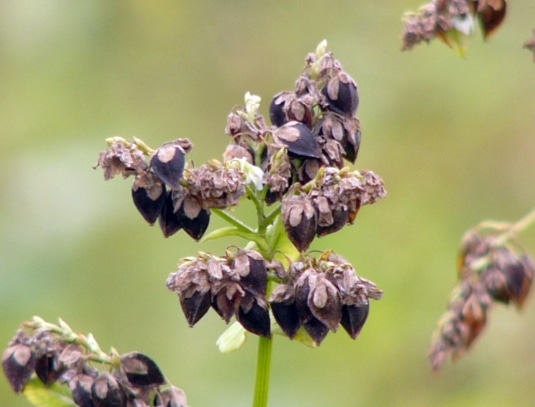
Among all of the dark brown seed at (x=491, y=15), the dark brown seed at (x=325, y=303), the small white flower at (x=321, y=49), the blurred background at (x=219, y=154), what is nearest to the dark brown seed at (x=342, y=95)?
the small white flower at (x=321, y=49)

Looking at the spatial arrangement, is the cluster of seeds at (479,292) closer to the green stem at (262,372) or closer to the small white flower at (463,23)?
the small white flower at (463,23)

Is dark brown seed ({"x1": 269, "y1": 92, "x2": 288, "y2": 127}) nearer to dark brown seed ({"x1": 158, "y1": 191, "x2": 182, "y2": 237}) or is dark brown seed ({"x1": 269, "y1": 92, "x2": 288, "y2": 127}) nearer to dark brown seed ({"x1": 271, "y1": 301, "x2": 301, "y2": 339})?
dark brown seed ({"x1": 158, "y1": 191, "x2": 182, "y2": 237})

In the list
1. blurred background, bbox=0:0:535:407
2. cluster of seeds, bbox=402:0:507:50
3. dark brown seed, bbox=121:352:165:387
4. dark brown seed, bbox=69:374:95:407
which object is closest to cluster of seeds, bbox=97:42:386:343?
dark brown seed, bbox=121:352:165:387

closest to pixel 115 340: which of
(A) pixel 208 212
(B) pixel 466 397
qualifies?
(B) pixel 466 397

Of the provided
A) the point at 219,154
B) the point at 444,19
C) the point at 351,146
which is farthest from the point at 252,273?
the point at 219,154

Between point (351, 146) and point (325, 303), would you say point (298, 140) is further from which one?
point (325, 303)

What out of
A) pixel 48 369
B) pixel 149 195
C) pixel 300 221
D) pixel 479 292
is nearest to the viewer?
pixel 300 221
